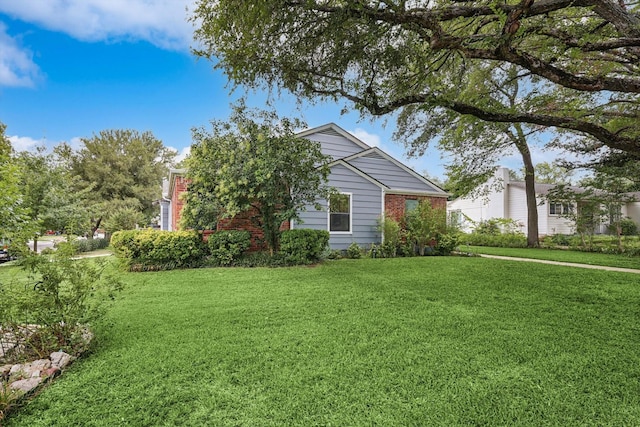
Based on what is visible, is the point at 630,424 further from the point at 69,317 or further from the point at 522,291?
the point at 69,317

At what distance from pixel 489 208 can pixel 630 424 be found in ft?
82.3

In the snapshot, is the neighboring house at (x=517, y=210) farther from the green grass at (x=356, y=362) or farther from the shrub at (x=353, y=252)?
the green grass at (x=356, y=362)

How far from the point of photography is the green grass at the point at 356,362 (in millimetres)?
2234

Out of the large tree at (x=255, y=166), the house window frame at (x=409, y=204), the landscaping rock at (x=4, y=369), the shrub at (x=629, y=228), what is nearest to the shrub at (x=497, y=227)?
the shrub at (x=629, y=228)

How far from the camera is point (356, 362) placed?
3.01 m

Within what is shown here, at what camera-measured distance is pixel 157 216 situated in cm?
2916

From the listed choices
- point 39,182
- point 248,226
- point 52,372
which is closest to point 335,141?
point 248,226

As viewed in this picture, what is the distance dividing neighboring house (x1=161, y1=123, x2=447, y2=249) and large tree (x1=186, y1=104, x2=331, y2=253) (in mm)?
1163

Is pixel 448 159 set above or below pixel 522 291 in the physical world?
above

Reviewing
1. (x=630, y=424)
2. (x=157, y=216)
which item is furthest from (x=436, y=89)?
(x=157, y=216)

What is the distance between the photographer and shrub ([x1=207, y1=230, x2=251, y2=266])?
30.0ft

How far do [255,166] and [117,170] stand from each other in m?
23.6

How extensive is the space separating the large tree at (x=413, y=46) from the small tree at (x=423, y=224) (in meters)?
5.66

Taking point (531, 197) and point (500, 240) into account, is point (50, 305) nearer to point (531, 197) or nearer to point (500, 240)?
point (531, 197)
